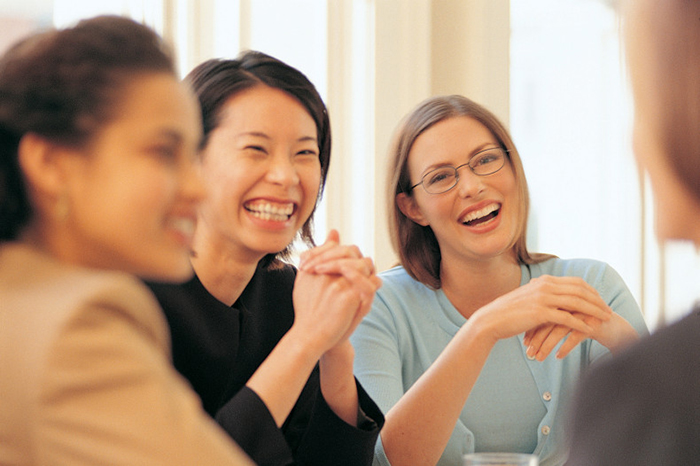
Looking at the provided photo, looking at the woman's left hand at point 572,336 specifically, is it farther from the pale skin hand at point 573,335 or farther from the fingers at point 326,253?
the fingers at point 326,253

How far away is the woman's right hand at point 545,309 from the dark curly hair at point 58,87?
115 centimetres

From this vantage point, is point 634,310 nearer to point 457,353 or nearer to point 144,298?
point 457,353

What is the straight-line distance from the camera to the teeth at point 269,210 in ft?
5.15

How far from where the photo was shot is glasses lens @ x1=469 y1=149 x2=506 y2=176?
80.2 inches

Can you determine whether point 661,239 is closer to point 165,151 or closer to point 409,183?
point 165,151

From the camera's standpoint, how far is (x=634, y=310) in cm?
204

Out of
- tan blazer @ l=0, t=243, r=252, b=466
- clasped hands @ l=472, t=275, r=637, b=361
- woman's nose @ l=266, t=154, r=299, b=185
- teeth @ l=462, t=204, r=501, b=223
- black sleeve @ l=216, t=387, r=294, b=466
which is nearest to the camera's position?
tan blazer @ l=0, t=243, r=252, b=466

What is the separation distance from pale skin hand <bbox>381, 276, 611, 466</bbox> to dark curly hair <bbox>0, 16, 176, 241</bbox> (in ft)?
3.73

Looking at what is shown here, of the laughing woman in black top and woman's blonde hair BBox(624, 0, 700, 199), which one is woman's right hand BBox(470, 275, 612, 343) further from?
woman's blonde hair BBox(624, 0, 700, 199)

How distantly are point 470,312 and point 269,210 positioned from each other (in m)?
0.81

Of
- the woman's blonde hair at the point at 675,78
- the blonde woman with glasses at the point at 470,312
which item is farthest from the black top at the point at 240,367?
the woman's blonde hair at the point at 675,78

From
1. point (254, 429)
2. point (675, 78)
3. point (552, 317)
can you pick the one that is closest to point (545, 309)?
point (552, 317)

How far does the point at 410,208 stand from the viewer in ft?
7.22

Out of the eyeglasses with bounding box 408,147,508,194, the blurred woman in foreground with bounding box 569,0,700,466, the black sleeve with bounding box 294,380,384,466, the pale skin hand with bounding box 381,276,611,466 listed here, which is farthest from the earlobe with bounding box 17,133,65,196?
the eyeglasses with bounding box 408,147,508,194
